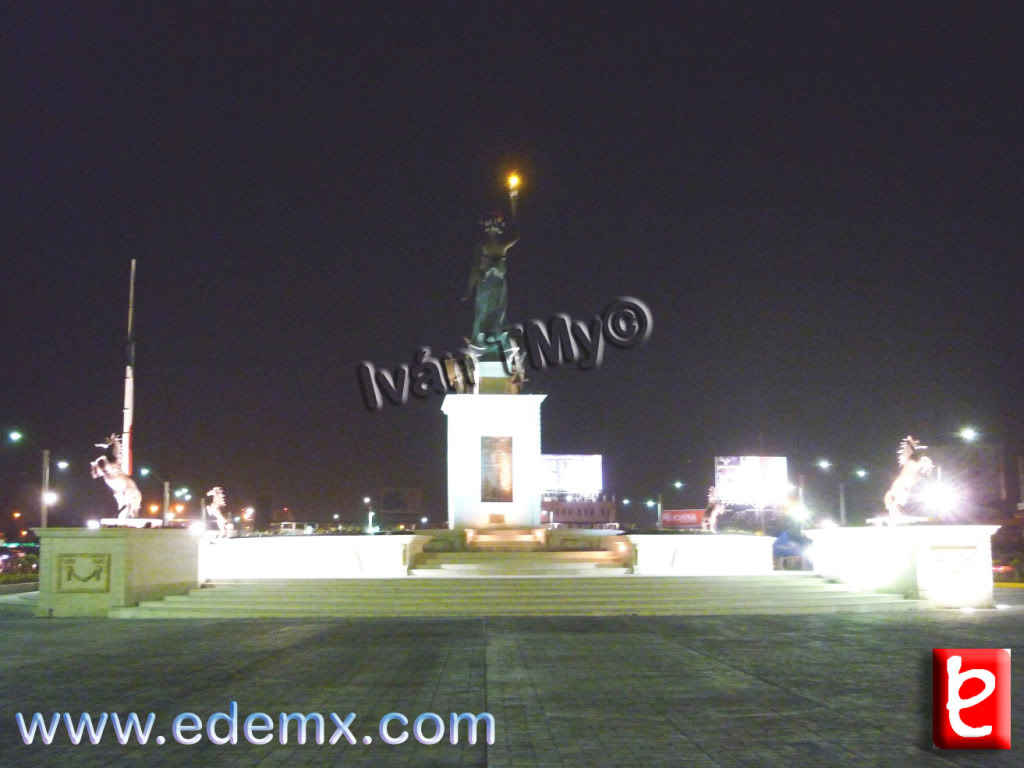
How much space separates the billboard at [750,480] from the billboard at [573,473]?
884cm

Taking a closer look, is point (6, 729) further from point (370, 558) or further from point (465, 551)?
point (465, 551)

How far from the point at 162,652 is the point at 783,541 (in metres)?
25.8

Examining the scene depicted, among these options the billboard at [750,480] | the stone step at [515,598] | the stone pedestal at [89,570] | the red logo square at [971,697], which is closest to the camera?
the red logo square at [971,697]

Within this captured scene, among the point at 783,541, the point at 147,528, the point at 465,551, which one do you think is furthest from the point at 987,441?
the point at 147,528

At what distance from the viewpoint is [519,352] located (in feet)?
121

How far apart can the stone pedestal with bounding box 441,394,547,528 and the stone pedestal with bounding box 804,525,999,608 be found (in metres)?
13.9

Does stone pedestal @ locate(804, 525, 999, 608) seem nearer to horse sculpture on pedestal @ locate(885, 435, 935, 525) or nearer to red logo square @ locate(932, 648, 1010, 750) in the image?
horse sculpture on pedestal @ locate(885, 435, 935, 525)

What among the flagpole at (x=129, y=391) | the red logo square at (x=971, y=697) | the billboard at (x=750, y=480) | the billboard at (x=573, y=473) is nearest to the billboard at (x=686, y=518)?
the billboard at (x=750, y=480)

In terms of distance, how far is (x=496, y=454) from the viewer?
35.5 m

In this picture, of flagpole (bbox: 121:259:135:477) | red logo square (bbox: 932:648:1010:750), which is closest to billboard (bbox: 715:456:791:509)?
flagpole (bbox: 121:259:135:477)

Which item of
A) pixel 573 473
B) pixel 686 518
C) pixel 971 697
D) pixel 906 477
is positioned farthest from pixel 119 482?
pixel 686 518

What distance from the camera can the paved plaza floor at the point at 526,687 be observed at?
8.14 m

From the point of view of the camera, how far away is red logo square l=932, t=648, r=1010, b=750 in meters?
6.35

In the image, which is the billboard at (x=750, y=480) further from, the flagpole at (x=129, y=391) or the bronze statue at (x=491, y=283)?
the flagpole at (x=129, y=391)
